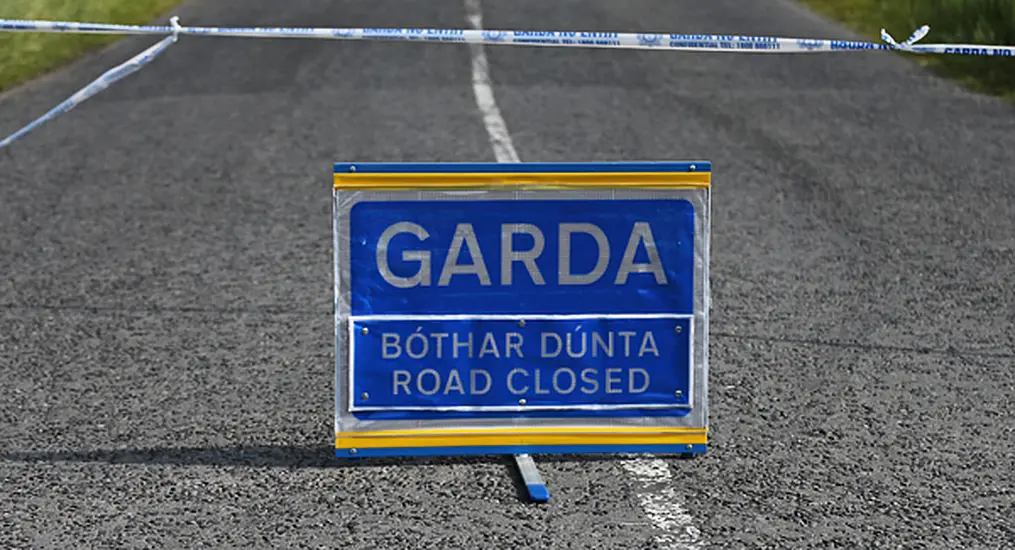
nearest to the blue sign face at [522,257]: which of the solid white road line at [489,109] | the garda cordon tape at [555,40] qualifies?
the garda cordon tape at [555,40]

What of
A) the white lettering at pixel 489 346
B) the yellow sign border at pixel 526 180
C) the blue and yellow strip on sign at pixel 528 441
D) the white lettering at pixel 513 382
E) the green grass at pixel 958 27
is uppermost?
the green grass at pixel 958 27

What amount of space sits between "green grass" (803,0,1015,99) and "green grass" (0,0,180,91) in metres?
9.26

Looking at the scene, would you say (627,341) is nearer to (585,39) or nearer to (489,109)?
(585,39)

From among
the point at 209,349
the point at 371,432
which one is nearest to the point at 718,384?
the point at 371,432

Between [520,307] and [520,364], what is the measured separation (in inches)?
7.9

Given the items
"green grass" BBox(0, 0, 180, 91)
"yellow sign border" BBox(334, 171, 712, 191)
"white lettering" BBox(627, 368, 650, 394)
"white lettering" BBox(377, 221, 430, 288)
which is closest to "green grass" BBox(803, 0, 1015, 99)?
"green grass" BBox(0, 0, 180, 91)

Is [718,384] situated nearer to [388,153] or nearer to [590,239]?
[590,239]

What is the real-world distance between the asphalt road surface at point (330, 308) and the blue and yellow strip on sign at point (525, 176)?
0.95 metres

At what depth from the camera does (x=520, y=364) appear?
5.82 metres

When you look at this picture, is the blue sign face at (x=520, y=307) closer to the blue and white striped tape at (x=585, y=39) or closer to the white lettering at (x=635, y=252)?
the white lettering at (x=635, y=252)

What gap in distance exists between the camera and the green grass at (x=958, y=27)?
54.9 ft

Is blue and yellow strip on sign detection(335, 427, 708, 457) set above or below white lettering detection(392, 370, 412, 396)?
below

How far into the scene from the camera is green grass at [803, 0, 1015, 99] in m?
16.7

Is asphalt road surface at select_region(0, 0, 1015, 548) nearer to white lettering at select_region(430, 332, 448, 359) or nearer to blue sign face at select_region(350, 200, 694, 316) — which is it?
white lettering at select_region(430, 332, 448, 359)
